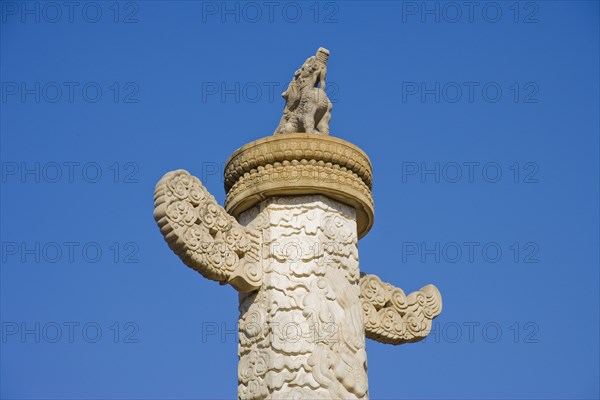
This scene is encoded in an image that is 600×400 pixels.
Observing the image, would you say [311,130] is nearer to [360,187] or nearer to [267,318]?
[360,187]

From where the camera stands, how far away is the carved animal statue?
688 centimetres

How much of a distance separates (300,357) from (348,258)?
919 millimetres

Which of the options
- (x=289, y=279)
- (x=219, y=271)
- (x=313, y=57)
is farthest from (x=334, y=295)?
(x=313, y=57)

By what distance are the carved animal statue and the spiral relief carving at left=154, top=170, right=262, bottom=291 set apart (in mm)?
1007

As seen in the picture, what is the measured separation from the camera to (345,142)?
22.1ft

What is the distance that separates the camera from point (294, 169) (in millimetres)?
6527

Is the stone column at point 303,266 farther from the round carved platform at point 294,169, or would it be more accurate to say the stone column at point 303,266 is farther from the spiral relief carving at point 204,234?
the spiral relief carving at point 204,234

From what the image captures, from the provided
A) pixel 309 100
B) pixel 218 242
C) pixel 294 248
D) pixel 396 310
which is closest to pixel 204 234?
pixel 218 242

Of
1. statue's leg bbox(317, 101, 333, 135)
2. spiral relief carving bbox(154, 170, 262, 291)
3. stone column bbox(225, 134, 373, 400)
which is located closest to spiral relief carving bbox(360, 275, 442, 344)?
stone column bbox(225, 134, 373, 400)

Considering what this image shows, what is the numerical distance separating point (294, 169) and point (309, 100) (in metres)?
0.65

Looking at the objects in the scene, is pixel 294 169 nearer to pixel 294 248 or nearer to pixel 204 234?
pixel 294 248

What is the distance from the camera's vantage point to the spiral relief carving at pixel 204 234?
5.91 metres

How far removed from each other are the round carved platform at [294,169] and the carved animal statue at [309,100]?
0.31 meters

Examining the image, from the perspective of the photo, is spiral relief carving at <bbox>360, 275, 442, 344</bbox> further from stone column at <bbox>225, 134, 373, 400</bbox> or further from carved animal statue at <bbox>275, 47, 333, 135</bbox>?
carved animal statue at <bbox>275, 47, 333, 135</bbox>
